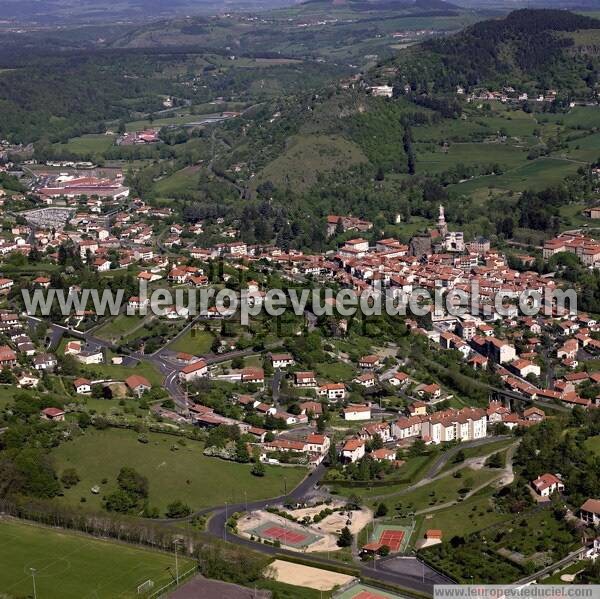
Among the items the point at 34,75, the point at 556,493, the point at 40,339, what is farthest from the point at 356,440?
the point at 34,75

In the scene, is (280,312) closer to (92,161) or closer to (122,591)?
(122,591)

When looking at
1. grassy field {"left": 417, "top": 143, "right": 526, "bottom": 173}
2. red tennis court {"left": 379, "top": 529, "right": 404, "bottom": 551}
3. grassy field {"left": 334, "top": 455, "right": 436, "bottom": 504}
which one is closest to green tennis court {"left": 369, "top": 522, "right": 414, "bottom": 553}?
red tennis court {"left": 379, "top": 529, "right": 404, "bottom": 551}

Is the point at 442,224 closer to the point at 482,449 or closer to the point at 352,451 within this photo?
the point at 482,449

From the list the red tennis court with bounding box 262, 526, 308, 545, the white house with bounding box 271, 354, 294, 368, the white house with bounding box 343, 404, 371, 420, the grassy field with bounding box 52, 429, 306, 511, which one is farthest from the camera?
the white house with bounding box 271, 354, 294, 368

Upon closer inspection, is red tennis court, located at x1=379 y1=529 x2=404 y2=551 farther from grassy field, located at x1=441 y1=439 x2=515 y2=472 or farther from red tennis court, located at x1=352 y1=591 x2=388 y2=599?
grassy field, located at x1=441 y1=439 x2=515 y2=472

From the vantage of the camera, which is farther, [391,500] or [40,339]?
[40,339]

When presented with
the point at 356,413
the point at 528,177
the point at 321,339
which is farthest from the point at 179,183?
the point at 356,413
